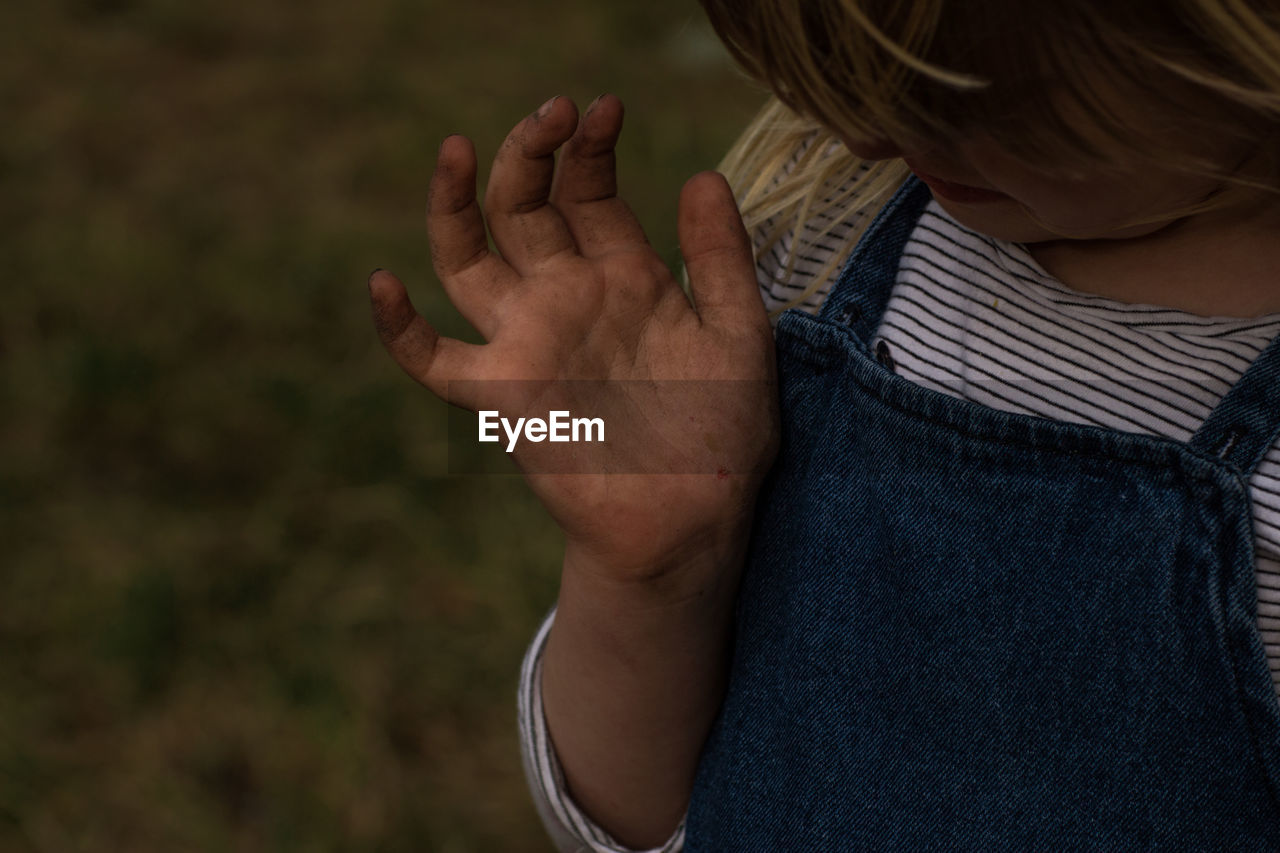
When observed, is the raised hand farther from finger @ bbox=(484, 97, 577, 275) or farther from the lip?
the lip

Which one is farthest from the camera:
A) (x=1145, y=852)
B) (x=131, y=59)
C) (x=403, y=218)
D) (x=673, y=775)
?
(x=131, y=59)

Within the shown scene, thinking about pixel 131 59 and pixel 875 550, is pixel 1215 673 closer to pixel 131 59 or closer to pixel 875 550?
pixel 875 550

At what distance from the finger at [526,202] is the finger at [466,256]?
1 centimetres

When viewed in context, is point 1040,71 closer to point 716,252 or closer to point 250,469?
point 716,252

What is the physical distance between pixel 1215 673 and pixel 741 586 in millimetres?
310

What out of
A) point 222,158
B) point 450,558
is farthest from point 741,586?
point 222,158

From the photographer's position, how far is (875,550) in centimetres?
77

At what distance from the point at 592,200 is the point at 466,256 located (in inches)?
3.6

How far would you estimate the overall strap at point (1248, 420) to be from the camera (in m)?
0.68

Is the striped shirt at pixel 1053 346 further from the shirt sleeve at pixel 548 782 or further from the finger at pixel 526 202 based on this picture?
the shirt sleeve at pixel 548 782

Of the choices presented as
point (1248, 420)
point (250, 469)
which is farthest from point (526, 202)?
point (250, 469)

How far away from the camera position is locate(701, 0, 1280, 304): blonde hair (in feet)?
1.89

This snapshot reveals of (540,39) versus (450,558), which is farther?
(540,39)

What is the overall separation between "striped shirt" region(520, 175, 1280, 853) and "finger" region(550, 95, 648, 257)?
0.13m
